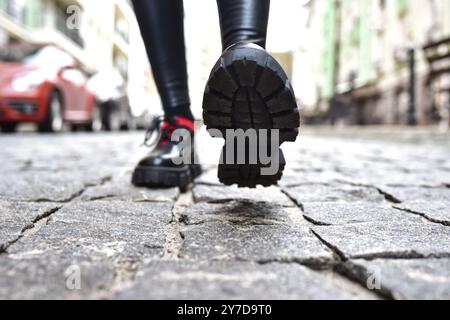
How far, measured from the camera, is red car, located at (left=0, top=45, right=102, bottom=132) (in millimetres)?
6453

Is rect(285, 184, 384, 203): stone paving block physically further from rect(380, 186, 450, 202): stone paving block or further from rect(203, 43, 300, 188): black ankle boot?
rect(203, 43, 300, 188): black ankle boot

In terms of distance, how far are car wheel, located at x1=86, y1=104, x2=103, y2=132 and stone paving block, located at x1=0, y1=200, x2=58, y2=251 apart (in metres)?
7.99

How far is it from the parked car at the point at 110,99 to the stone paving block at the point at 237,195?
744 centimetres

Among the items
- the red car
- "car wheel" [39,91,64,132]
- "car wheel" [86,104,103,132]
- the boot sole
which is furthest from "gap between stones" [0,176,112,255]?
"car wheel" [86,104,103,132]

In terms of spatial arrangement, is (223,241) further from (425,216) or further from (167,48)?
(167,48)

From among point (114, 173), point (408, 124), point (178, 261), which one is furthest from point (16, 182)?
point (408, 124)

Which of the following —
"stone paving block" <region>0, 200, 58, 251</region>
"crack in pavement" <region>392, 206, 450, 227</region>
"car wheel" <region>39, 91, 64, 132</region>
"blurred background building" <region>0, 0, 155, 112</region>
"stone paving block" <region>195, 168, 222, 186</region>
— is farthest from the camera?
"blurred background building" <region>0, 0, 155, 112</region>

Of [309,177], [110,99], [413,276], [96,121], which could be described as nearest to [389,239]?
[413,276]

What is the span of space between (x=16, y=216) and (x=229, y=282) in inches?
27.2

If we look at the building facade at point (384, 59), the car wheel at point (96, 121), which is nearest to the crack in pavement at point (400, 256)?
the building facade at point (384, 59)

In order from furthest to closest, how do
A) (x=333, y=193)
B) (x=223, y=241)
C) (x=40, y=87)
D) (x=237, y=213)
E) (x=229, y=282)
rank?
(x=40, y=87) → (x=333, y=193) → (x=237, y=213) → (x=223, y=241) → (x=229, y=282)

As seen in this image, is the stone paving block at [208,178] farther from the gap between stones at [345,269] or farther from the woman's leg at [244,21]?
the gap between stones at [345,269]

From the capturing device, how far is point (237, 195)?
1646 millimetres
